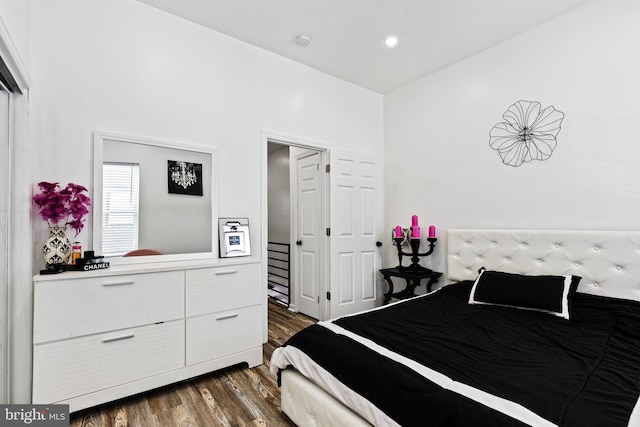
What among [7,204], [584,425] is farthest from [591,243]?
[7,204]

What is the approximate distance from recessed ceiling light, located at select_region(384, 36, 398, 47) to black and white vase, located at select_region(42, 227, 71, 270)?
9.96 ft

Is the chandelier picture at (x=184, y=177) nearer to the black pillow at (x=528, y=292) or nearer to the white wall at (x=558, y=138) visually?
the white wall at (x=558, y=138)

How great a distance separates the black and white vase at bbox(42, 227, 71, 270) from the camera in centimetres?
186

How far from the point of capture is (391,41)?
2.84 meters

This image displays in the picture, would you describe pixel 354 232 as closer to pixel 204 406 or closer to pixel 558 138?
pixel 558 138

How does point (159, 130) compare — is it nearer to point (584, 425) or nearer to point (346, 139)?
point (346, 139)

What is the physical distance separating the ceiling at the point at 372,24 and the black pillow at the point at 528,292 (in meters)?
2.17

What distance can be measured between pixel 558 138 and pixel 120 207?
3569 millimetres

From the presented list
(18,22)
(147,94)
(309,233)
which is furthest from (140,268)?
(309,233)

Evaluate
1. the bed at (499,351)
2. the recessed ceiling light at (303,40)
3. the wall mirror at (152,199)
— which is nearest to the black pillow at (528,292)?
the bed at (499,351)

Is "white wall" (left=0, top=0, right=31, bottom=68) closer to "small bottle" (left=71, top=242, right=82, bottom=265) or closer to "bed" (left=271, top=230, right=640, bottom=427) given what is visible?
"small bottle" (left=71, top=242, right=82, bottom=265)

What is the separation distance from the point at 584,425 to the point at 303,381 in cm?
119

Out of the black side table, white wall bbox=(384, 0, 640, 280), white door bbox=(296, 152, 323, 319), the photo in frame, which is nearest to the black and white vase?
the photo in frame

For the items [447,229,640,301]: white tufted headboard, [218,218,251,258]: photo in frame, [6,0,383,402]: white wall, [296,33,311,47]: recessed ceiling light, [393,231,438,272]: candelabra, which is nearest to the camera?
[6,0,383,402]: white wall
